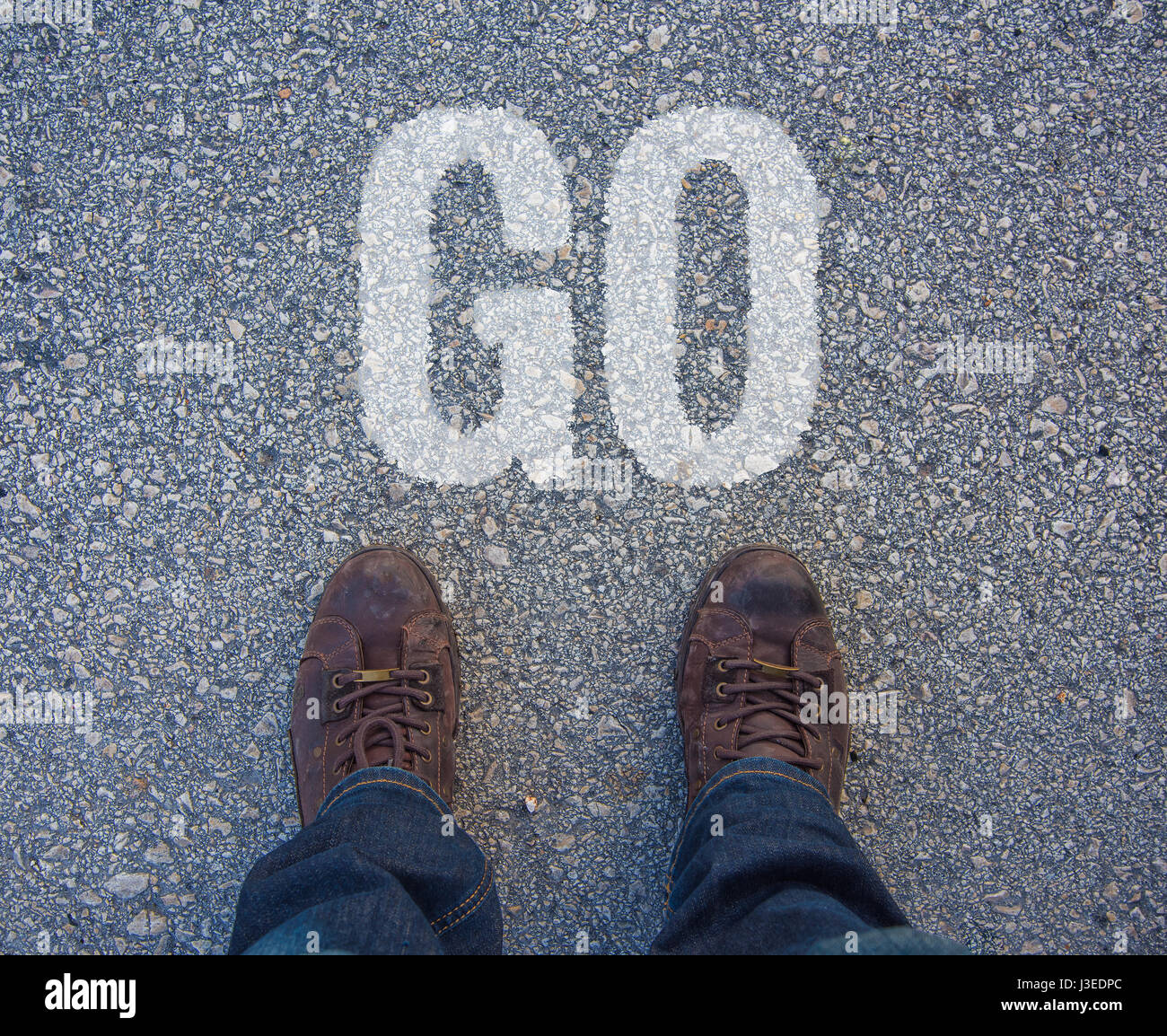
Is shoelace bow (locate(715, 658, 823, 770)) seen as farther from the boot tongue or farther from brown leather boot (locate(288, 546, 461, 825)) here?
brown leather boot (locate(288, 546, 461, 825))

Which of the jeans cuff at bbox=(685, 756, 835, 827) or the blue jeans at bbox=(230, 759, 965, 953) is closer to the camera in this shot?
the blue jeans at bbox=(230, 759, 965, 953)

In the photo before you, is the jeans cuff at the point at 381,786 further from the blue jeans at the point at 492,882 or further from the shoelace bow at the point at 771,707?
the shoelace bow at the point at 771,707

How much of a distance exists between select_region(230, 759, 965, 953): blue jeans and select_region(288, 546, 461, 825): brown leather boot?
0.11m

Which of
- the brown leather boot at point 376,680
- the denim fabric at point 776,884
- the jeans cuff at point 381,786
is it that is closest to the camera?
the denim fabric at point 776,884

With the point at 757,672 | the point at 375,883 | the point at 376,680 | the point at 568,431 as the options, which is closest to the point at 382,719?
the point at 376,680

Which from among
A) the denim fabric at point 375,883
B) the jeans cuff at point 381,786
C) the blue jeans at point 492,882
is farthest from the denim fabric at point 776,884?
the jeans cuff at point 381,786

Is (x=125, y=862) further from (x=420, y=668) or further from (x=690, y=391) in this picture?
(x=690, y=391)

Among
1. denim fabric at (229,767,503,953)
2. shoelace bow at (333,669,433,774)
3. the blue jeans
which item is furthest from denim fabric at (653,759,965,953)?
shoelace bow at (333,669,433,774)

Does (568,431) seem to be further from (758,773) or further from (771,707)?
(758,773)

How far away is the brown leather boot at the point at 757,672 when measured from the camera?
2.22 metres

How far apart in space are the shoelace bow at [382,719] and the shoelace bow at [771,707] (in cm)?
93

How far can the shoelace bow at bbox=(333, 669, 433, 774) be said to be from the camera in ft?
7.13

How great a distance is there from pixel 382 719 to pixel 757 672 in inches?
46.2

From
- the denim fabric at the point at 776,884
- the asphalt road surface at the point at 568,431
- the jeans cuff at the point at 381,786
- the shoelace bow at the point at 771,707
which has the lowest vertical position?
the denim fabric at the point at 776,884
